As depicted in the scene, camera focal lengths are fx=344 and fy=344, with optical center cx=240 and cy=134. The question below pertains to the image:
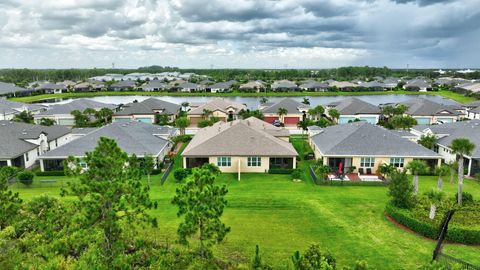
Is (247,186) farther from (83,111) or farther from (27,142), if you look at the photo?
(83,111)

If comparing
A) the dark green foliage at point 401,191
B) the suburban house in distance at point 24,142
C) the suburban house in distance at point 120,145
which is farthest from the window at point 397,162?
the suburban house in distance at point 24,142

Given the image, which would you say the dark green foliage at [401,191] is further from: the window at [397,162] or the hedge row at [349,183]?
the window at [397,162]

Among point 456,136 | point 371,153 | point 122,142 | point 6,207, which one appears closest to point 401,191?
point 371,153

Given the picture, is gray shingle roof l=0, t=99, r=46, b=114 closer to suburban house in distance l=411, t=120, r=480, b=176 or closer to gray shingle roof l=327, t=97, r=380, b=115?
gray shingle roof l=327, t=97, r=380, b=115

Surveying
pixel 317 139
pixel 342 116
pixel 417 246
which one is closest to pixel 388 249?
pixel 417 246

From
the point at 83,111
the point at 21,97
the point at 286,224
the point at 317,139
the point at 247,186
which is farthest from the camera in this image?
the point at 21,97

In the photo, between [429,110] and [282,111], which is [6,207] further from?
[429,110]

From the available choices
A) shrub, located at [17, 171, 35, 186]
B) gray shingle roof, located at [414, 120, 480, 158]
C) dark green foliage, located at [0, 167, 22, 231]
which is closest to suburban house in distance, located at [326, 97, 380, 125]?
gray shingle roof, located at [414, 120, 480, 158]
